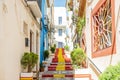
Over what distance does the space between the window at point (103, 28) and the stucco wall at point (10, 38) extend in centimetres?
261

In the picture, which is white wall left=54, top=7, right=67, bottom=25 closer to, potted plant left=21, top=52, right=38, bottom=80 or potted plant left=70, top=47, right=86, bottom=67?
potted plant left=70, top=47, right=86, bottom=67

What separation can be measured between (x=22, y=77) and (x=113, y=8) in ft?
12.9

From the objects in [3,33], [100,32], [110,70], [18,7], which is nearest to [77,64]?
[100,32]

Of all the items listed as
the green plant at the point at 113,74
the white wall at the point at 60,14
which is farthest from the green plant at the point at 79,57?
the white wall at the point at 60,14

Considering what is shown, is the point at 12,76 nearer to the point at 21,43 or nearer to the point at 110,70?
the point at 21,43

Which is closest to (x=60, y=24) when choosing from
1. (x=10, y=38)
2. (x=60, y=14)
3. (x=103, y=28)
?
(x=60, y=14)

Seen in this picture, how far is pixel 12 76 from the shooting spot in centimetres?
852

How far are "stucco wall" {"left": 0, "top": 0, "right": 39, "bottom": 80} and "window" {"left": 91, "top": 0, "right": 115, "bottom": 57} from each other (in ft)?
8.56

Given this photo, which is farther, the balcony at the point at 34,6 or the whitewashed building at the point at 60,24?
the whitewashed building at the point at 60,24

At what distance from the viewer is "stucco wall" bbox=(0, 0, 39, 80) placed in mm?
7301

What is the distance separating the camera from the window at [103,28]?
8034 millimetres

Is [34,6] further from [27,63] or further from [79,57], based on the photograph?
[79,57]

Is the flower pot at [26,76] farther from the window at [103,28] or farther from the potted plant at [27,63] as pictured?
the window at [103,28]

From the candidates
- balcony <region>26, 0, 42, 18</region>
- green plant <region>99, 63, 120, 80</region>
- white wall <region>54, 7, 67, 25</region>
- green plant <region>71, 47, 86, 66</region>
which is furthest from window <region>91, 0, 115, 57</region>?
white wall <region>54, 7, 67, 25</region>
